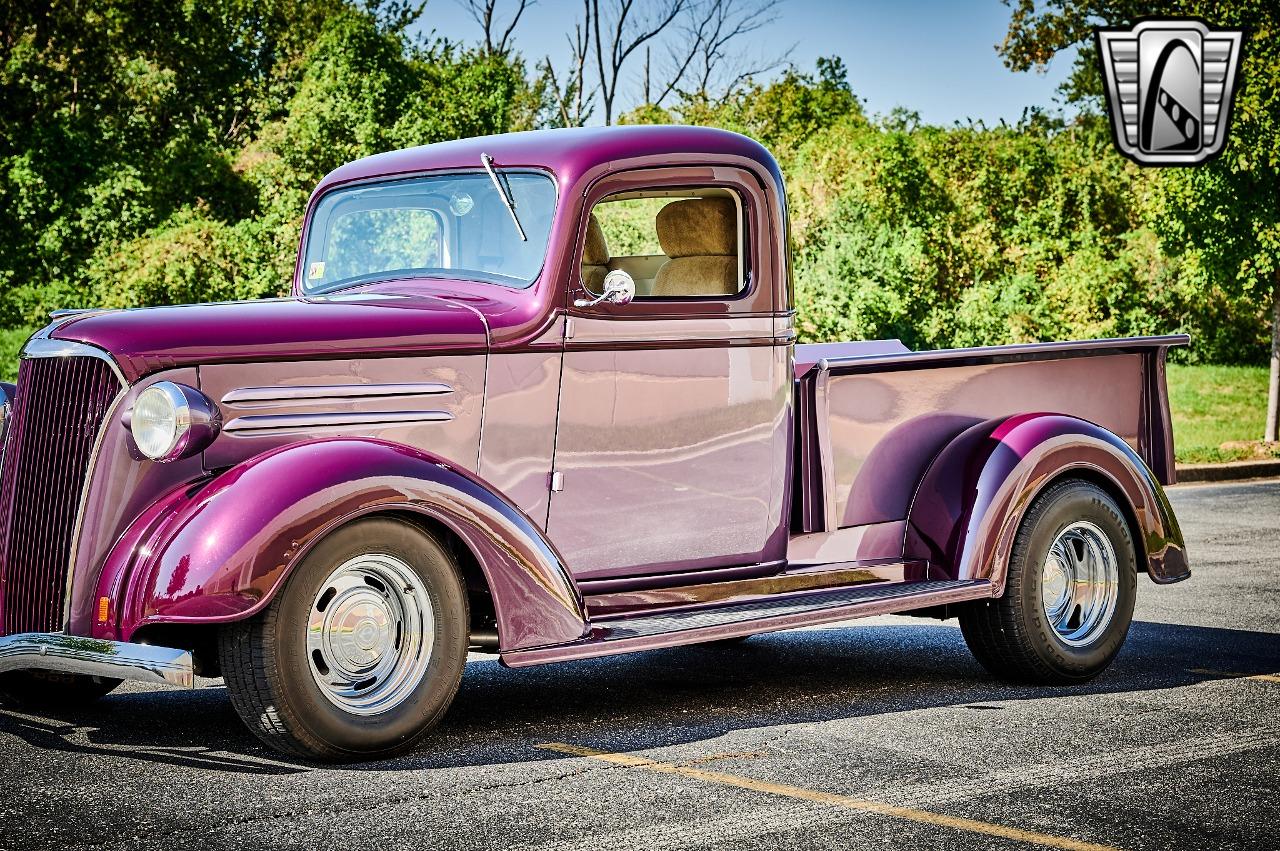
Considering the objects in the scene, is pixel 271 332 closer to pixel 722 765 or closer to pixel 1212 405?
pixel 722 765

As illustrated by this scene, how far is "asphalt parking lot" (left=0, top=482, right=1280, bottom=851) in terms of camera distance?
4531 millimetres

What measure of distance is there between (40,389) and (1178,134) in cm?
1668

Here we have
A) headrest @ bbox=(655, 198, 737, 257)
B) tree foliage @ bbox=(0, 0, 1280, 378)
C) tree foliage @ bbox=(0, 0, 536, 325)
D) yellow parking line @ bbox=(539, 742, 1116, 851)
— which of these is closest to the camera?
yellow parking line @ bbox=(539, 742, 1116, 851)

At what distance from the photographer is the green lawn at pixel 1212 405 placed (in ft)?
63.7

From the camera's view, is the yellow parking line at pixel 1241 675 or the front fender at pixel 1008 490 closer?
the front fender at pixel 1008 490

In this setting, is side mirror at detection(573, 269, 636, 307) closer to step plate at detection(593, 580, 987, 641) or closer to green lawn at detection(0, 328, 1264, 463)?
step plate at detection(593, 580, 987, 641)

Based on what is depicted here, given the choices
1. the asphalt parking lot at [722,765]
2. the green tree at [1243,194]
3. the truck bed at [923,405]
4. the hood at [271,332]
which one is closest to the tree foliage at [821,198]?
the green tree at [1243,194]

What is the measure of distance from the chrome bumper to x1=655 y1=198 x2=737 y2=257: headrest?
277 cm

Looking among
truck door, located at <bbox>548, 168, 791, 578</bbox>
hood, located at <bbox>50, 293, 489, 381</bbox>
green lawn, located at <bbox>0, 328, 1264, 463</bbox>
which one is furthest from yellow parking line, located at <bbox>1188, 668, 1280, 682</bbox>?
green lawn, located at <bbox>0, 328, 1264, 463</bbox>

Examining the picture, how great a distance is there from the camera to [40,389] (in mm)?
5508

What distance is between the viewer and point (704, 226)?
671 cm

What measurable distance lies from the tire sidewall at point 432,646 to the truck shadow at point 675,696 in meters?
0.13

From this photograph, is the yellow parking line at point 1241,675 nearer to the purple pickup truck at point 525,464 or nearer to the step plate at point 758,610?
the purple pickup truck at point 525,464
